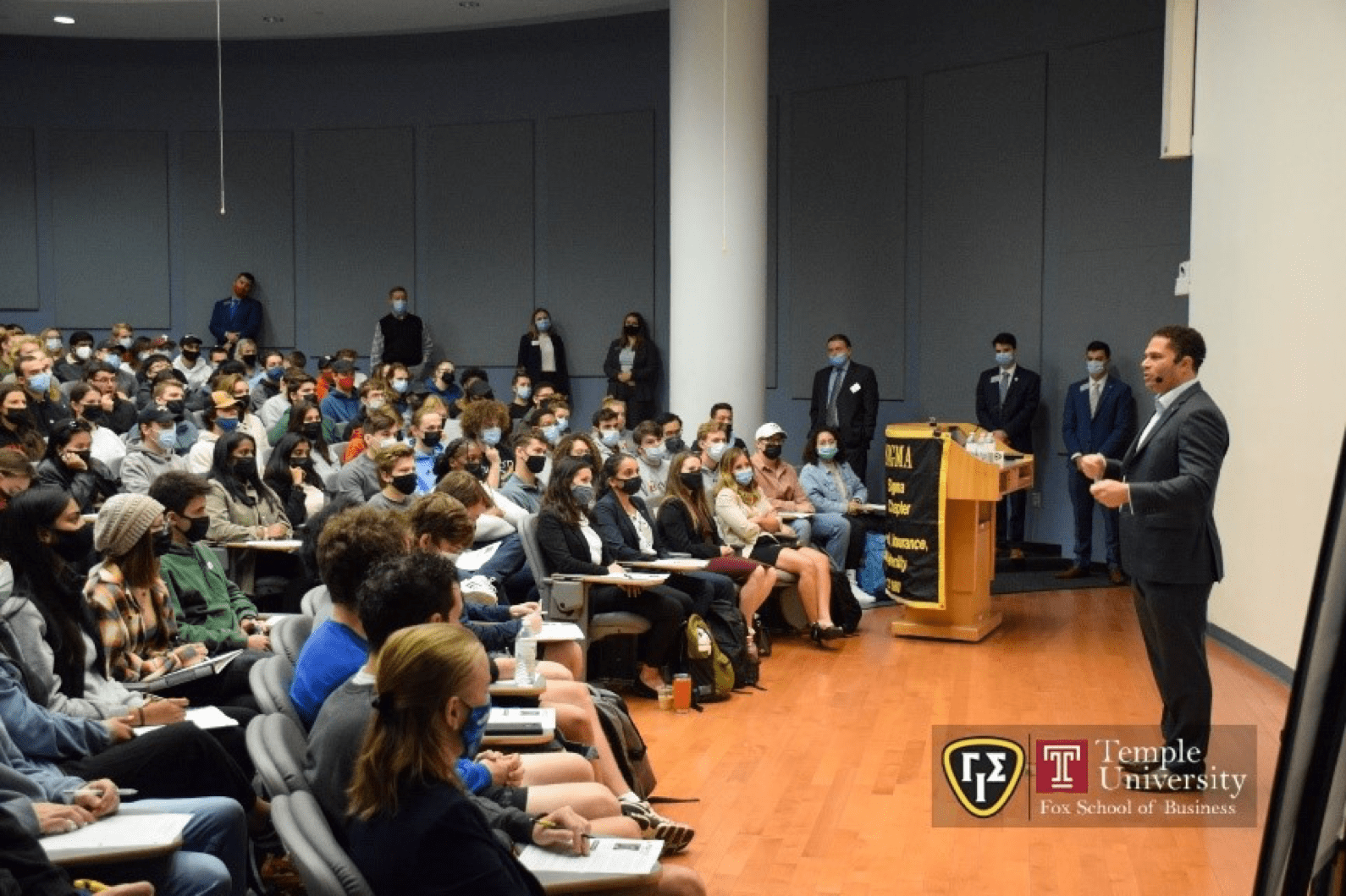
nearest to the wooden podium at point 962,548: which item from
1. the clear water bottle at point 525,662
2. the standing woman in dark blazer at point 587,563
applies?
the standing woman in dark blazer at point 587,563

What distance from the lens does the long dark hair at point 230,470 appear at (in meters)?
7.07

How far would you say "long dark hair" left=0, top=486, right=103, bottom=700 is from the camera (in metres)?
3.95

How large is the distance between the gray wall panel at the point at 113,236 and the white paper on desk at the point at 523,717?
12384 mm

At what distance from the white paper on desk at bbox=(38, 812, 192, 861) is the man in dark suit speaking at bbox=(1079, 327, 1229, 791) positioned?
3.02 meters

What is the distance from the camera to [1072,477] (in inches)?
413

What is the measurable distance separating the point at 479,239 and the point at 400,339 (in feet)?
4.41

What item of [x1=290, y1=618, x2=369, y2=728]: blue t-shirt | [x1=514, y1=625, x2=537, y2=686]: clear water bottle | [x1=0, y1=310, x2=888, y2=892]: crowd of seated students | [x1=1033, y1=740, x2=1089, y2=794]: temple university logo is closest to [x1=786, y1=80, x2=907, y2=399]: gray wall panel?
[x1=0, y1=310, x2=888, y2=892]: crowd of seated students

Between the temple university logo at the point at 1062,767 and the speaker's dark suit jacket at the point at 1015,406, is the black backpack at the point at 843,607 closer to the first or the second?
the temple university logo at the point at 1062,767

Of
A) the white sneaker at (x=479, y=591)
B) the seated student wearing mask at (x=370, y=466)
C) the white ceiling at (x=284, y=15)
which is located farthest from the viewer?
the white ceiling at (x=284, y=15)

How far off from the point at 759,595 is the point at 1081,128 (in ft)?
17.8

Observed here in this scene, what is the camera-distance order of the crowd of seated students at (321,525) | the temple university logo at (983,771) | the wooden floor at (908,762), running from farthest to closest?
the temple university logo at (983,771) → the wooden floor at (908,762) → the crowd of seated students at (321,525)

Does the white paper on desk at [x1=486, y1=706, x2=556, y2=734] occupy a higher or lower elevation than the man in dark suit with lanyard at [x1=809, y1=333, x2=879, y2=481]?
lower

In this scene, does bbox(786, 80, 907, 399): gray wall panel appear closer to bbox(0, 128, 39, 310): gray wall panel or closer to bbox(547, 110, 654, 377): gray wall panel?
bbox(547, 110, 654, 377): gray wall panel

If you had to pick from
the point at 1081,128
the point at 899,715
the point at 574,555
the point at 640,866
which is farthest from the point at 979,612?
the point at 640,866
